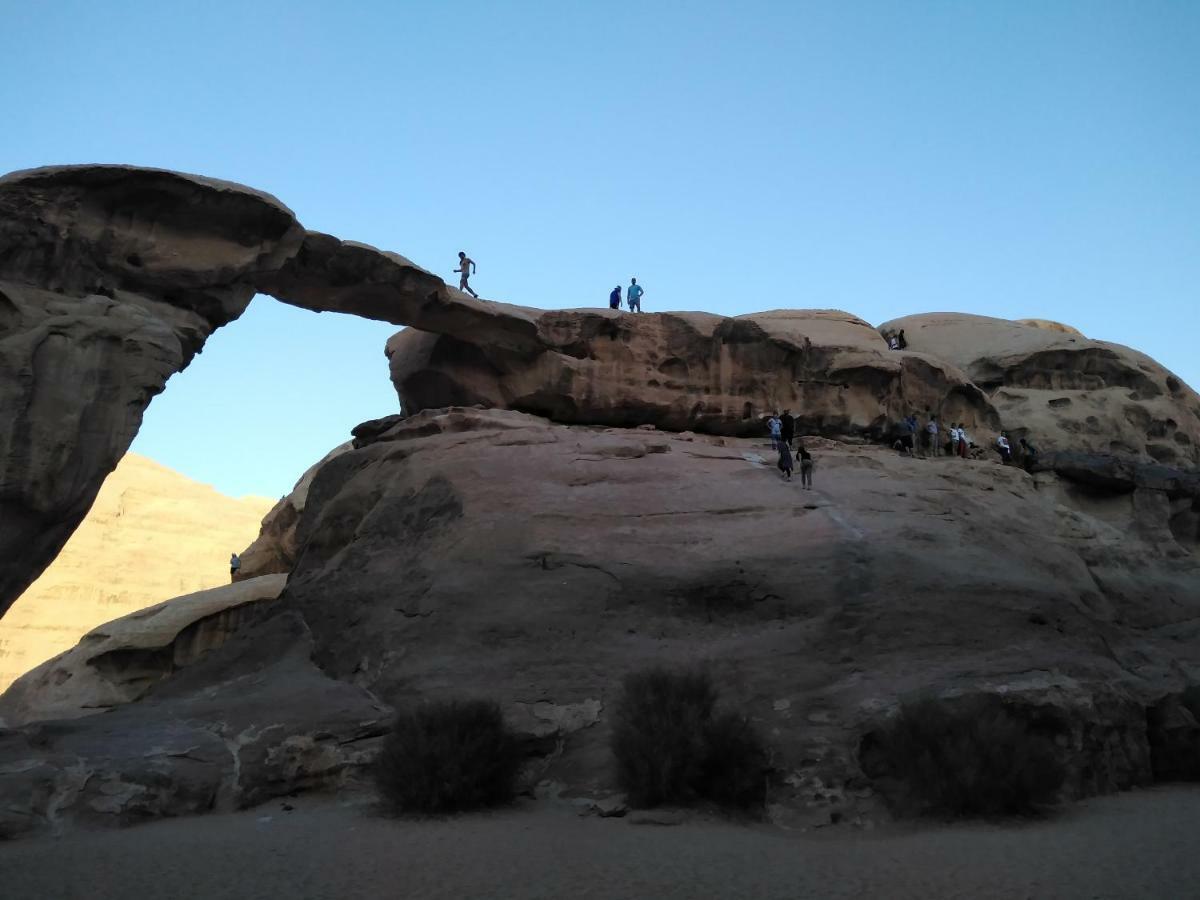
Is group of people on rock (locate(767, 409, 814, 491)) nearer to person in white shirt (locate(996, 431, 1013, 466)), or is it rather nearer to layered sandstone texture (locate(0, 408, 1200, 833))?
layered sandstone texture (locate(0, 408, 1200, 833))

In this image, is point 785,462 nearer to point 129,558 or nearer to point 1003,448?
point 1003,448

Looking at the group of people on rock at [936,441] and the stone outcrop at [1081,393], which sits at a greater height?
the stone outcrop at [1081,393]

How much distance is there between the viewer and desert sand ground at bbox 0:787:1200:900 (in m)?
7.45

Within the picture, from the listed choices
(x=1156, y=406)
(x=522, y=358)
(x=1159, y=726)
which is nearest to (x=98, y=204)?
(x=522, y=358)

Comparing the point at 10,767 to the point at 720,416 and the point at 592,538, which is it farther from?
the point at 720,416

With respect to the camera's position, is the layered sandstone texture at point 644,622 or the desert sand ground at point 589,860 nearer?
the desert sand ground at point 589,860

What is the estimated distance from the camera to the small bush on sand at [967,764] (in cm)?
941

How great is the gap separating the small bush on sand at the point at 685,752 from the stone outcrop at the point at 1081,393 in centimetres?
1651

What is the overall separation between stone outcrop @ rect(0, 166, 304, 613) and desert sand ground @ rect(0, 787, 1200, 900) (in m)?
5.02

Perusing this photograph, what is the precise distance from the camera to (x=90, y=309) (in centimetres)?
1352

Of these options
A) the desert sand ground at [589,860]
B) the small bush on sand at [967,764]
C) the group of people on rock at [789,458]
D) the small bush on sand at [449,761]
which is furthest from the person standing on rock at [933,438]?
the small bush on sand at [449,761]

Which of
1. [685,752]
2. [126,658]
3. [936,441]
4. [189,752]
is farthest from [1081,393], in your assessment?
[126,658]

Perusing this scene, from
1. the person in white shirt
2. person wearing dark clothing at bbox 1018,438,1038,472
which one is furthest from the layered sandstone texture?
person wearing dark clothing at bbox 1018,438,1038,472

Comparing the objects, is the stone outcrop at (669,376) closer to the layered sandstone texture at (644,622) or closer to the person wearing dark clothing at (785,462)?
the layered sandstone texture at (644,622)
